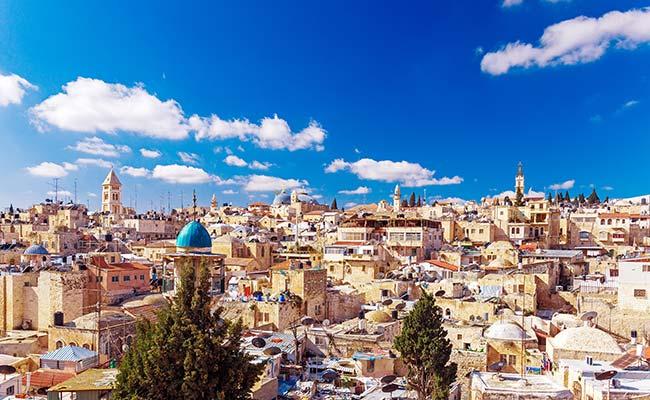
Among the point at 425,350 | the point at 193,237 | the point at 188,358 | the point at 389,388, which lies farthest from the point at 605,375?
the point at 193,237

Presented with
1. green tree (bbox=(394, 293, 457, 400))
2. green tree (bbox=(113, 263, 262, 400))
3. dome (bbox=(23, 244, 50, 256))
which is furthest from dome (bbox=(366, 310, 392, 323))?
dome (bbox=(23, 244, 50, 256))

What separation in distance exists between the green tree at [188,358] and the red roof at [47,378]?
5.93 m

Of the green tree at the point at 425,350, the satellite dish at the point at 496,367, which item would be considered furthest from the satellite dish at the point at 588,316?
the green tree at the point at 425,350

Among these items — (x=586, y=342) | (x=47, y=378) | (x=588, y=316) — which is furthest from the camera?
(x=588, y=316)

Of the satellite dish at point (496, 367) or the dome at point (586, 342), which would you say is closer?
the dome at point (586, 342)

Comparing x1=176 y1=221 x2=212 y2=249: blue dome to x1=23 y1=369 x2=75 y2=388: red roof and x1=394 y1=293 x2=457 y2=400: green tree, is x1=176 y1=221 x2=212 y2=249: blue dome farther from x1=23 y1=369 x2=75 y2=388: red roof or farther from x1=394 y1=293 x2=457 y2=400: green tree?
x1=394 y1=293 x2=457 y2=400: green tree

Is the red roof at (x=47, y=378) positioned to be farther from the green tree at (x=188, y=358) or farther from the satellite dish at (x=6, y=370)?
the green tree at (x=188, y=358)

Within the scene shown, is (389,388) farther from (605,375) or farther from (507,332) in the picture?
(507,332)

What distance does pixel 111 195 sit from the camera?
81.2 meters

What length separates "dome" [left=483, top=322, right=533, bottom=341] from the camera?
19.2m

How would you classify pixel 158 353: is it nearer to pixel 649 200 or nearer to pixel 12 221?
pixel 12 221

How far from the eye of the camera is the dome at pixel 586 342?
16.4 metres

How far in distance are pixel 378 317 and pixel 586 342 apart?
8.21m

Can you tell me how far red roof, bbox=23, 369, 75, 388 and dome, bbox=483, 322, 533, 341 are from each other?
13.3 metres
